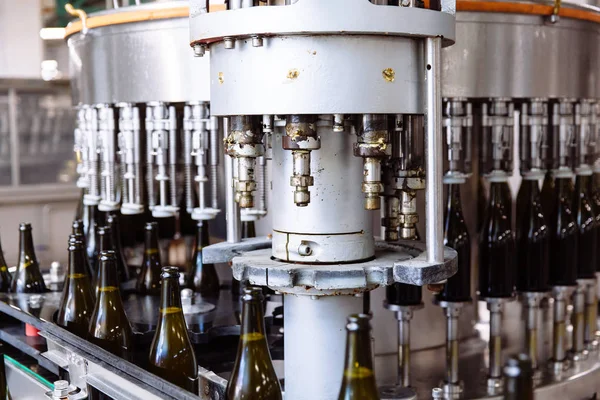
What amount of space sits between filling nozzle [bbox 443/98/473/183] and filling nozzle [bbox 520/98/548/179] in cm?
11

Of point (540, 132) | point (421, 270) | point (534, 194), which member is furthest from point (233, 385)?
point (534, 194)

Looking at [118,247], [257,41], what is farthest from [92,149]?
[257,41]

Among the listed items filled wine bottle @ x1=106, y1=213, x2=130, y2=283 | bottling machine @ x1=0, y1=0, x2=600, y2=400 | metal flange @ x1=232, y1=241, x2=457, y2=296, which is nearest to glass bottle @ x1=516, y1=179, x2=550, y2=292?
bottling machine @ x1=0, y1=0, x2=600, y2=400

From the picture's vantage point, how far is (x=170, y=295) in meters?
1.00

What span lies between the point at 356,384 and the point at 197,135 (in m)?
0.70

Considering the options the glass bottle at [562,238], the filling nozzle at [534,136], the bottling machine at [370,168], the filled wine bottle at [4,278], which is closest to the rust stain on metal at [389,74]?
the bottling machine at [370,168]

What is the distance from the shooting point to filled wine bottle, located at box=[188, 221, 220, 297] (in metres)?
1.58

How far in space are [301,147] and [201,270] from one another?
0.91 meters

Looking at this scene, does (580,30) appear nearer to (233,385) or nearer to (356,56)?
(356,56)

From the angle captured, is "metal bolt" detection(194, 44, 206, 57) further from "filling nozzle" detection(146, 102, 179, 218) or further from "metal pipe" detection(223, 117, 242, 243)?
"filling nozzle" detection(146, 102, 179, 218)

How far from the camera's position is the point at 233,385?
0.87 m

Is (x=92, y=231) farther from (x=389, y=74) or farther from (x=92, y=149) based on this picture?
(x=389, y=74)

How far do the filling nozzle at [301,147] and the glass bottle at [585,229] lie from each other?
34.0 inches

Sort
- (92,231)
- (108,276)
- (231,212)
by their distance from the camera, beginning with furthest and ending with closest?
(92,231) → (108,276) → (231,212)
